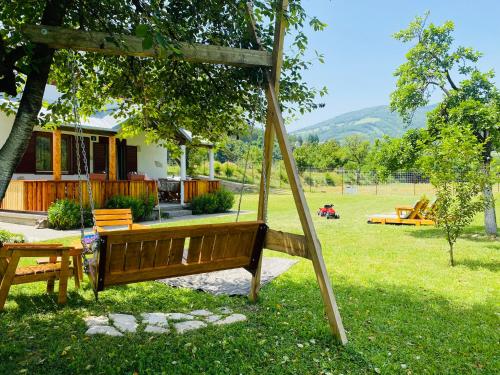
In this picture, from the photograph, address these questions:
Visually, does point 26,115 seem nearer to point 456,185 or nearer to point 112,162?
point 456,185

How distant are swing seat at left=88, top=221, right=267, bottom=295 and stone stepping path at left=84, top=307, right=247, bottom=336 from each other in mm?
511

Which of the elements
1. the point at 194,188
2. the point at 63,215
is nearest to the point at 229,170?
the point at 194,188

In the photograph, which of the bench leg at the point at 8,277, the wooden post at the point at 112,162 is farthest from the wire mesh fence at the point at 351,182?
the bench leg at the point at 8,277

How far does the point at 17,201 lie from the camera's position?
1440 centimetres

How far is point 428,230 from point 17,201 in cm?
1378

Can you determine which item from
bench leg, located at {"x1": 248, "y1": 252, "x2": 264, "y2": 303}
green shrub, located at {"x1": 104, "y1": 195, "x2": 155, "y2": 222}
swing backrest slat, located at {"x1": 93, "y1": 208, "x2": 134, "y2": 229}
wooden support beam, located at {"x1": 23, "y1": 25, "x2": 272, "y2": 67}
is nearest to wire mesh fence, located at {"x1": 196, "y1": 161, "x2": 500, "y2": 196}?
green shrub, located at {"x1": 104, "y1": 195, "x2": 155, "y2": 222}

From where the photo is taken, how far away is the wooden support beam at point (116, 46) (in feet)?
12.4

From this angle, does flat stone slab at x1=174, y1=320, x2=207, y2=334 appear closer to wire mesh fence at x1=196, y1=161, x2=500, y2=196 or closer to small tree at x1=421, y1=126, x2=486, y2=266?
small tree at x1=421, y1=126, x2=486, y2=266

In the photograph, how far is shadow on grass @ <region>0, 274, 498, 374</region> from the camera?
3568 millimetres

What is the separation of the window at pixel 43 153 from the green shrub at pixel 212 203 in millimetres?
5942

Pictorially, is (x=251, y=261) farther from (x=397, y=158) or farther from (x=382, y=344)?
(x=397, y=158)

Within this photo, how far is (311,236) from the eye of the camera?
4.29 meters

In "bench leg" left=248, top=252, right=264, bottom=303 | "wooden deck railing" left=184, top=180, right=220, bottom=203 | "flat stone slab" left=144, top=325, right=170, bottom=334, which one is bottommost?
"flat stone slab" left=144, top=325, right=170, bottom=334

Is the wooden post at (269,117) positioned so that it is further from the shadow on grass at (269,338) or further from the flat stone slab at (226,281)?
the shadow on grass at (269,338)
